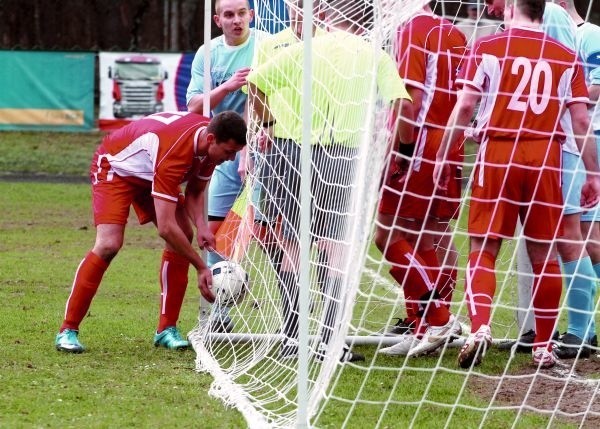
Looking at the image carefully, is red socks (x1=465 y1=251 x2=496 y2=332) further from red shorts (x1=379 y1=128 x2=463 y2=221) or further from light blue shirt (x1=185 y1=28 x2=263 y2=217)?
light blue shirt (x1=185 y1=28 x2=263 y2=217)

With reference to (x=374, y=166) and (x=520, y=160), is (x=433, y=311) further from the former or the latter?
(x=374, y=166)

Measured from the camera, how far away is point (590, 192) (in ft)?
20.4

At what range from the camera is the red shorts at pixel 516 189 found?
5711mm

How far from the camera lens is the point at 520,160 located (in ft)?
18.7

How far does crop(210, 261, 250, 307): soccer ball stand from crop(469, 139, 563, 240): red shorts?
149cm

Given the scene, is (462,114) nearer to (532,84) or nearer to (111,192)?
(532,84)

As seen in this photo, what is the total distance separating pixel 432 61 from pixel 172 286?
196 centimetres

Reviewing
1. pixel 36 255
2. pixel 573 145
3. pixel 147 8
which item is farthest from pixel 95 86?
pixel 573 145

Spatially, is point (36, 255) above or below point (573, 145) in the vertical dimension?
below

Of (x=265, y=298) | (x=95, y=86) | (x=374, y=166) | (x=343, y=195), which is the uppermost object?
(x=374, y=166)

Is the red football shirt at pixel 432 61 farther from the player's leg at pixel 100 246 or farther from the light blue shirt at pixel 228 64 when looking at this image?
the player's leg at pixel 100 246

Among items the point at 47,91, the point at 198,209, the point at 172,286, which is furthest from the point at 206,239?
the point at 47,91

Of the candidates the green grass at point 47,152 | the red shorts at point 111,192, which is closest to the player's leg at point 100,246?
the red shorts at point 111,192

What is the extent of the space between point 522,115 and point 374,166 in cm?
109
